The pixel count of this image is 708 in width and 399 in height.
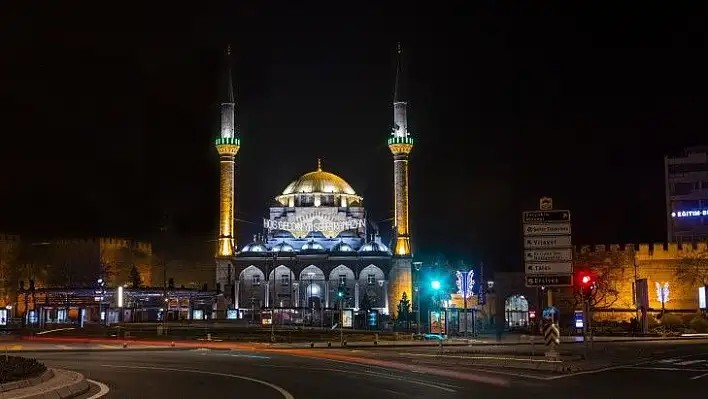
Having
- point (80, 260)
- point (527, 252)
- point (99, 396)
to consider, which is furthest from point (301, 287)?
point (99, 396)

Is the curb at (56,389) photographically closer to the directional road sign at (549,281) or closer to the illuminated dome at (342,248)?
the directional road sign at (549,281)

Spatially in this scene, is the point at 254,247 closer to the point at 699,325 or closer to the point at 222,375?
the point at 699,325

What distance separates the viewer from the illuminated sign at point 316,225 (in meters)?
112

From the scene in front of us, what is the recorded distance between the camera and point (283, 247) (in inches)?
4011

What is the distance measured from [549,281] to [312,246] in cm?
7923

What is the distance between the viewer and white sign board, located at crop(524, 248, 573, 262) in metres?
24.4

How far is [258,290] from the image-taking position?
98.8 metres

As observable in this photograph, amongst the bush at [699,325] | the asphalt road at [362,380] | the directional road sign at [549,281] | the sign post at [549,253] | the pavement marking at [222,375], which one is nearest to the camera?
the pavement marking at [222,375]

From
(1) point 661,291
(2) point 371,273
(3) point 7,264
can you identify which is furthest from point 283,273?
(1) point 661,291

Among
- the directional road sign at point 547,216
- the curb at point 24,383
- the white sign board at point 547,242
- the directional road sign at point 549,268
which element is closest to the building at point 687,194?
the directional road sign at point 547,216

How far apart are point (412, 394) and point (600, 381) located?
5861mm

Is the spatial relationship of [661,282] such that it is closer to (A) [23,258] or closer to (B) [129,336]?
(B) [129,336]

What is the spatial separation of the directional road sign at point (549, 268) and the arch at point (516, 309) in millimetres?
57071

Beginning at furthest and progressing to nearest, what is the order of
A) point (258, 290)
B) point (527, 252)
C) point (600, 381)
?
point (258, 290), point (527, 252), point (600, 381)
